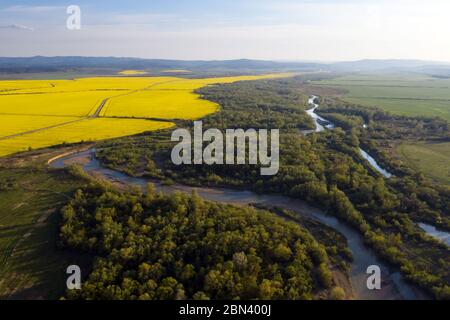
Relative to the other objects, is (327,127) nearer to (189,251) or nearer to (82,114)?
(82,114)

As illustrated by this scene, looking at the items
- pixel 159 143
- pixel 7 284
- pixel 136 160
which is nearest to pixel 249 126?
pixel 159 143

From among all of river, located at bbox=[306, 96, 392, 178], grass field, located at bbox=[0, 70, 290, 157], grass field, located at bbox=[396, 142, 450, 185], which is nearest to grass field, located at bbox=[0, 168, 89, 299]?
grass field, located at bbox=[0, 70, 290, 157]

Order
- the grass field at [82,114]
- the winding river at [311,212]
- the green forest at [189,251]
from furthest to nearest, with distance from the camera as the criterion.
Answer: the grass field at [82,114] → the winding river at [311,212] → the green forest at [189,251]

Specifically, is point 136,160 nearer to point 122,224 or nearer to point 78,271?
point 122,224

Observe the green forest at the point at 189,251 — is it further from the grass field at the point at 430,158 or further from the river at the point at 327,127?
the grass field at the point at 430,158

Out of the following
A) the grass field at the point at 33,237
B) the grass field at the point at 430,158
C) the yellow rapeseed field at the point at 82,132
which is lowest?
the grass field at the point at 33,237

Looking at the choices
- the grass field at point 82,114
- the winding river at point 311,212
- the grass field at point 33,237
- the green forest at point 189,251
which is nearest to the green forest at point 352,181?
the winding river at point 311,212

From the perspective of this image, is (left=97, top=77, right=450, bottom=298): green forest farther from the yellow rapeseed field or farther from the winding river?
the yellow rapeseed field
